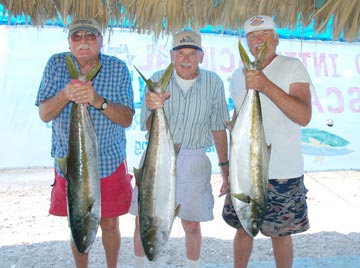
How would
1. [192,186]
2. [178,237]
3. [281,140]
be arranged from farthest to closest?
[178,237]
[192,186]
[281,140]

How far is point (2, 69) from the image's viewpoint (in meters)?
4.77

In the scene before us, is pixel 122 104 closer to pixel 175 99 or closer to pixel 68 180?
pixel 175 99

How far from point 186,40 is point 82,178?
100 cm

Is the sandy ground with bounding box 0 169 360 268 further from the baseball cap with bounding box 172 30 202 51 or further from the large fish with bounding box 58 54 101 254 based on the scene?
the baseball cap with bounding box 172 30 202 51

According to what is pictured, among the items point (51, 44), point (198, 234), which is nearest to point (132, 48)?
point (51, 44)

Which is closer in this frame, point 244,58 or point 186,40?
point 244,58

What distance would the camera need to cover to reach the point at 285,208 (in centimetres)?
222

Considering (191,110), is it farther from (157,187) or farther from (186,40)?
(157,187)

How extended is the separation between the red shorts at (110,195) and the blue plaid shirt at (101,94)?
0.20ft

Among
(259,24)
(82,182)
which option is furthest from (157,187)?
(259,24)

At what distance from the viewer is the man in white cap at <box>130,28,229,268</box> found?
92.6 inches

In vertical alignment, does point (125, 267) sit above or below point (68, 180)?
below

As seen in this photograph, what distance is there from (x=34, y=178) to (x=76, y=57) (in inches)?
135

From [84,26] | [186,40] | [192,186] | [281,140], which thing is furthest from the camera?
[192,186]
